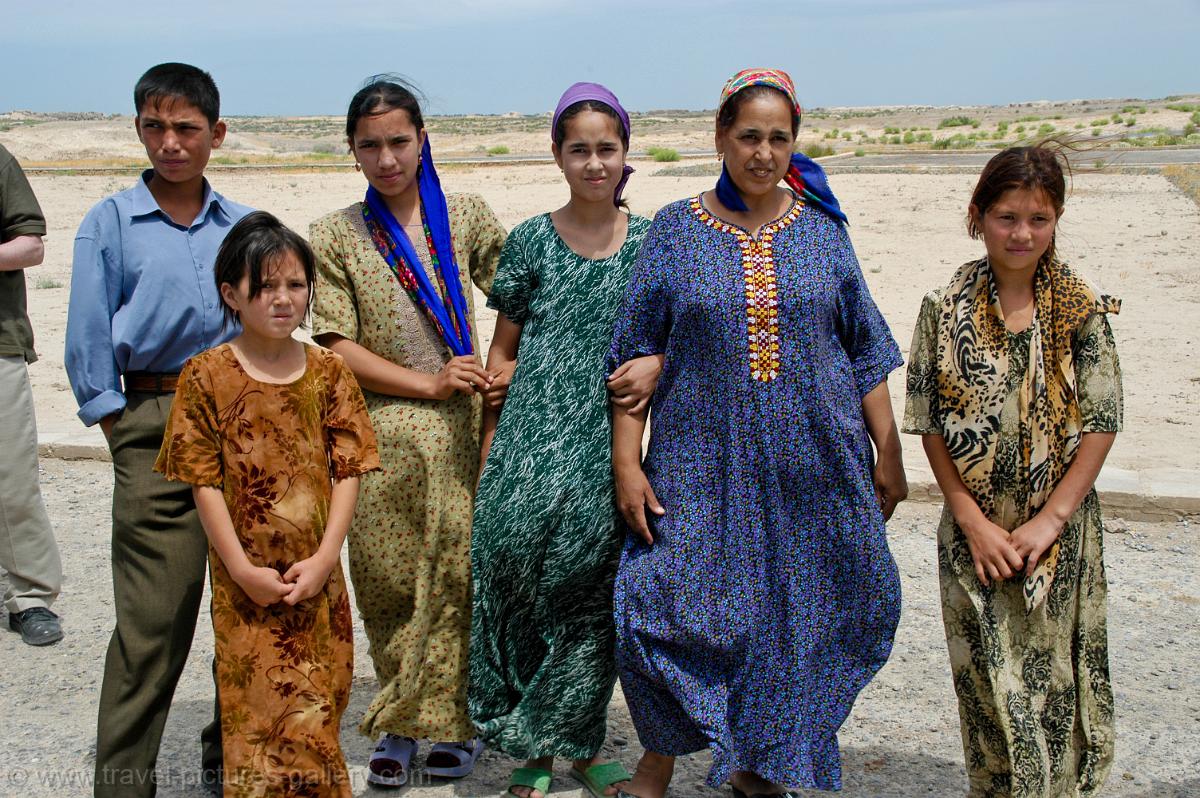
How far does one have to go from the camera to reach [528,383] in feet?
11.1

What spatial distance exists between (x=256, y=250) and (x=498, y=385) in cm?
85

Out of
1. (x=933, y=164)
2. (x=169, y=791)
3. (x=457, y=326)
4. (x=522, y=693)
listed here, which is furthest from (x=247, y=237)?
(x=933, y=164)

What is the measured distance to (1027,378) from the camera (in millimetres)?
2947

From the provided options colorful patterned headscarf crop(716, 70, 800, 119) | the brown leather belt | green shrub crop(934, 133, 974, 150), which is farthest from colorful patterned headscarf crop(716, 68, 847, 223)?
green shrub crop(934, 133, 974, 150)

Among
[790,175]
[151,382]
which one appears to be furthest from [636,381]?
[151,382]

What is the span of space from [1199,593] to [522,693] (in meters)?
3.15

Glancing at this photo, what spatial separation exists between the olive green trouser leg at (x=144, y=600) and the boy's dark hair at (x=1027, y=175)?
2.30m

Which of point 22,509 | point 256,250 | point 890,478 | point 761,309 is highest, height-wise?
point 256,250

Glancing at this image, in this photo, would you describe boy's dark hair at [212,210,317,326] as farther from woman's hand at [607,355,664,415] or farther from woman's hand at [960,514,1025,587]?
woman's hand at [960,514,1025,587]

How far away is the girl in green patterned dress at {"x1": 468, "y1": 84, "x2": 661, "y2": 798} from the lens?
332 centimetres

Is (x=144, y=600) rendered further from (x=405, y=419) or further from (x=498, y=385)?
(x=498, y=385)

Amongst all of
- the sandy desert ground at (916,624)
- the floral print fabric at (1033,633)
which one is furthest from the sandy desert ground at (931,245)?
the floral print fabric at (1033,633)

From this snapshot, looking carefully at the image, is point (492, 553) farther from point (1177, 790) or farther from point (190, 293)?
point (1177, 790)

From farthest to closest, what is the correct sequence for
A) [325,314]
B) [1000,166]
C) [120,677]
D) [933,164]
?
[933,164]
[325,314]
[120,677]
[1000,166]
